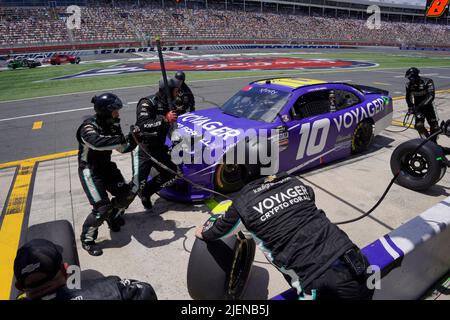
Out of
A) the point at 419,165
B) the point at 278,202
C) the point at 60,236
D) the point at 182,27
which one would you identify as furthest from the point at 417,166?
the point at 182,27

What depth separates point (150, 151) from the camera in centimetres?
416

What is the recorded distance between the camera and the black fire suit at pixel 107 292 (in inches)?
62.9

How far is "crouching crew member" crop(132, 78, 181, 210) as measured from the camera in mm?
4043

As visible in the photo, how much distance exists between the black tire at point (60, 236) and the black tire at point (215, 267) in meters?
1.01

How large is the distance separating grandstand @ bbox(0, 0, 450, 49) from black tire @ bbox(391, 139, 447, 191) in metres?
30.1

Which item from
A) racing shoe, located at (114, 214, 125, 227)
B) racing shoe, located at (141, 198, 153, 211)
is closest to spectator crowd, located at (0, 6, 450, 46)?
racing shoe, located at (141, 198, 153, 211)

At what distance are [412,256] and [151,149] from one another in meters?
3.21

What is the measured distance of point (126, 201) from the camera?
369 centimetres

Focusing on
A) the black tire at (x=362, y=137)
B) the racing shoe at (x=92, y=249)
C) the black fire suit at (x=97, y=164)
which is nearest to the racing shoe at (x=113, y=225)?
the black fire suit at (x=97, y=164)

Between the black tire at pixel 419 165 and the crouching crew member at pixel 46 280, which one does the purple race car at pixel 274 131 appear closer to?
the black tire at pixel 419 165

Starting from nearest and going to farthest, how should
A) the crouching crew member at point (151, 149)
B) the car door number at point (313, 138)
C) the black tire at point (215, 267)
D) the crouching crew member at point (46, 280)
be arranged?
1. the crouching crew member at point (46, 280)
2. the black tire at point (215, 267)
3. the crouching crew member at point (151, 149)
4. the car door number at point (313, 138)

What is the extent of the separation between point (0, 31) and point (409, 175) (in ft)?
148

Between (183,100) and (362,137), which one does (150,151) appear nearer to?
(183,100)
